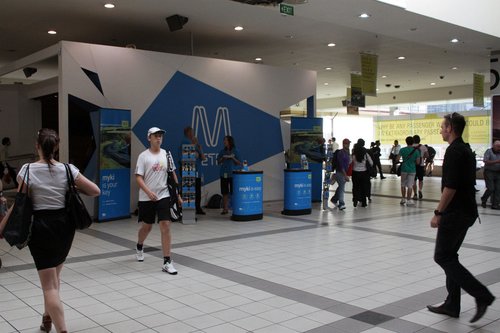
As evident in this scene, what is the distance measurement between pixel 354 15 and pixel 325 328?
21.6 ft

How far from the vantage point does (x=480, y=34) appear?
10766mm

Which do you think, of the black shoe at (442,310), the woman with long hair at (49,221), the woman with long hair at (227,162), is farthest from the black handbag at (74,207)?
the woman with long hair at (227,162)

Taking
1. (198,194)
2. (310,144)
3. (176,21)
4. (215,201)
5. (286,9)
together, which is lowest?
(215,201)

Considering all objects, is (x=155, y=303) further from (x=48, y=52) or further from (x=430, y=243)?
(x=48, y=52)

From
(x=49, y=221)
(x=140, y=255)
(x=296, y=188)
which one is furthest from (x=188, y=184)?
(x=49, y=221)

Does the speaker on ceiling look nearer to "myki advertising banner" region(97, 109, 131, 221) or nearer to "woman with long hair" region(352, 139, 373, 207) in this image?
"myki advertising banner" region(97, 109, 131, 221)

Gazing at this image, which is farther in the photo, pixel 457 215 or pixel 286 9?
pixel 286 9

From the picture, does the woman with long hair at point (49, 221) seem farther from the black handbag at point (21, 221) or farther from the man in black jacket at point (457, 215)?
the man in black jacket at point (457, 215)

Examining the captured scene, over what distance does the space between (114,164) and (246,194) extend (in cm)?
238

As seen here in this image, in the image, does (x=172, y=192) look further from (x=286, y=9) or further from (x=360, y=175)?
(x=360, y=175)

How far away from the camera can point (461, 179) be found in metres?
3.86

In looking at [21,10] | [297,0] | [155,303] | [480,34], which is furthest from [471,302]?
[21,10]

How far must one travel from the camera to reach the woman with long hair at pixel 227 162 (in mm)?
9633

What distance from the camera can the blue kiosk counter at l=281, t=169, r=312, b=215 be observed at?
9.87 meters
